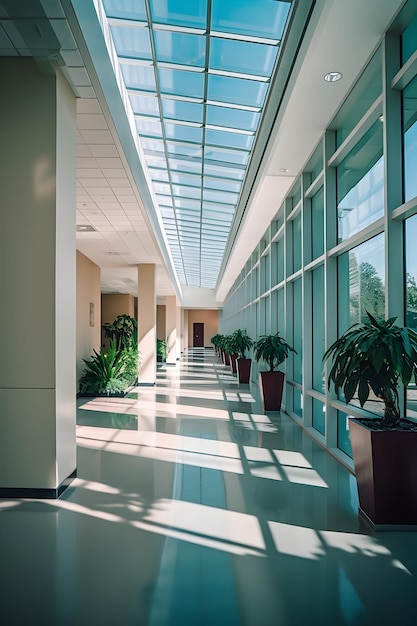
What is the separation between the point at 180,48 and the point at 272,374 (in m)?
5.32

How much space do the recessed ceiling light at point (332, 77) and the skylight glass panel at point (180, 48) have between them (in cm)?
154

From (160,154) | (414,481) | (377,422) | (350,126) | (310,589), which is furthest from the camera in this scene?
(160,154)

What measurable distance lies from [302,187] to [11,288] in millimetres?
4640

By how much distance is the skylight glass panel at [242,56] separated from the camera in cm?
541

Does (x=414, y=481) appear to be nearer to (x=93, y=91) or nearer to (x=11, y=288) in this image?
(x=11, y=288)

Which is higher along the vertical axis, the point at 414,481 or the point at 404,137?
the point at 404,137

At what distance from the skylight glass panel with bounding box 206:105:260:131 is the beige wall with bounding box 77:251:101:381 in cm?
554

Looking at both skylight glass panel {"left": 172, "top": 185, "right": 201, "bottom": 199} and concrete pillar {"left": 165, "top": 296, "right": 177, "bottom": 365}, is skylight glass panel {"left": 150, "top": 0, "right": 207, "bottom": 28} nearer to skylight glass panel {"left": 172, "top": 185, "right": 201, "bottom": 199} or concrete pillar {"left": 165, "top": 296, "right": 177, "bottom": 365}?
skylight glass panel {"left": 172, "top": 185, "right": 201, "bottom": 199}

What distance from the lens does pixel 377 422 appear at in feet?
11.8

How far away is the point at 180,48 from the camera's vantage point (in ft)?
18.2

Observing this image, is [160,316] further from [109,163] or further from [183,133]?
[109,163]

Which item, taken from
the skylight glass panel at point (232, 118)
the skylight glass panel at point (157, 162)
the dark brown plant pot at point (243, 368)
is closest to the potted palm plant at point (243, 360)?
the dark brown plant pot at point (243, 368)

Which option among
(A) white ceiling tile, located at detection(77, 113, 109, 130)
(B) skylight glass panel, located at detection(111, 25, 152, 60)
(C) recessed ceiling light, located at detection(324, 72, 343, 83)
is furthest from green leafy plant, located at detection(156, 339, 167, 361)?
(C) recessed ceiling light, located at detection(324, 72, 343, 83)

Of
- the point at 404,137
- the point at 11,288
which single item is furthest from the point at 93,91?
the point at 404,137
